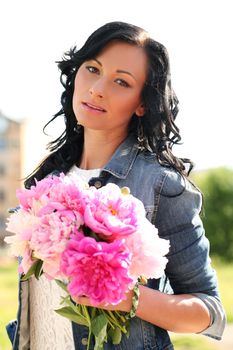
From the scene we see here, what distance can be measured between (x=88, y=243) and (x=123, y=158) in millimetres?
742

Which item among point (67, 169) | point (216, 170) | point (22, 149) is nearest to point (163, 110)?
point (67, 169)

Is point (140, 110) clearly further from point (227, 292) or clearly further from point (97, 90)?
point (227, 292)

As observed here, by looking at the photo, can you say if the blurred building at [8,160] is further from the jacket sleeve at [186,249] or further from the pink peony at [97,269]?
the pink peony at [97,269]

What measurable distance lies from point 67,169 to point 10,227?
2.69ft

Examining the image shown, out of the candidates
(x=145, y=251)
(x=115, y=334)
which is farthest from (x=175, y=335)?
(x=145, y=251)

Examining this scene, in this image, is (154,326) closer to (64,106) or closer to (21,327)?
(21,327)

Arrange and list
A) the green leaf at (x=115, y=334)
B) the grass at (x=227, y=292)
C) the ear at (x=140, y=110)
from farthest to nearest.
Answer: the grass at (x=227, y=292) < the ear at (x=140, y=110) < the green leaf at (x=115, y=334)

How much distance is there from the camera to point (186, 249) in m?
2.44

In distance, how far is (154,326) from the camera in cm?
242

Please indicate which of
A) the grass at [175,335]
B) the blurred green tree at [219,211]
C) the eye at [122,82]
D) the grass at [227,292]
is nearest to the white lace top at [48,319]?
the eye at [122,82]

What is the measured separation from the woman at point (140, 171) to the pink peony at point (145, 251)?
0.22 meters

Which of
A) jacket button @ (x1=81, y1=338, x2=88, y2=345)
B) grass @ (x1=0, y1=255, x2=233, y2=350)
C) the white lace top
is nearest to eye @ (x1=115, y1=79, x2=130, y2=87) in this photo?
the white lace top

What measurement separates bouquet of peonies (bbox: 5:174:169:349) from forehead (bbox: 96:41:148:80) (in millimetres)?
650

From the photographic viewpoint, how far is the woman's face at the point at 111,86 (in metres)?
2.59
